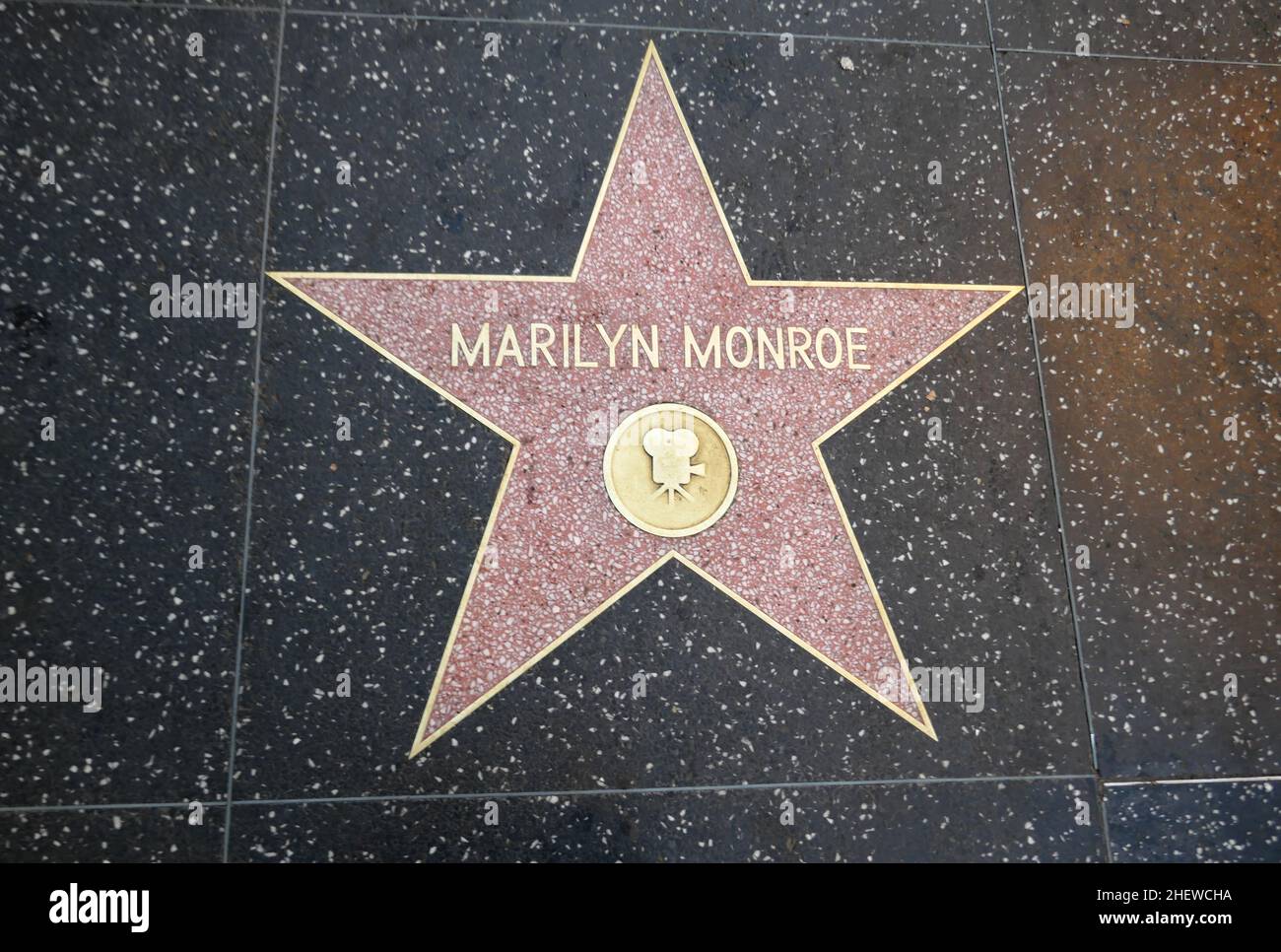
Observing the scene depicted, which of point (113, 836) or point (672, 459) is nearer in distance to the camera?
point (113, 836)

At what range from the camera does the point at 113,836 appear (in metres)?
1.48

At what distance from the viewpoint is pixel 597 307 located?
5.49ft

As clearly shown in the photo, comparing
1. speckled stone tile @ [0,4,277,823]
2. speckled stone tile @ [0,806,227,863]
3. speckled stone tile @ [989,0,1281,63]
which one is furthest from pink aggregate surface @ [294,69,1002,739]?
speckled stone tile @ [989,0,1281,63]

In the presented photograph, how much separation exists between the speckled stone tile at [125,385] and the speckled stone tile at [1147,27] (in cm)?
166

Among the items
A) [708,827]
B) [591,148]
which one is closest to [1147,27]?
[591,148]

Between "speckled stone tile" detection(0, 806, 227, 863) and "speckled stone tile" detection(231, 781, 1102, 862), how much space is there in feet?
0.19

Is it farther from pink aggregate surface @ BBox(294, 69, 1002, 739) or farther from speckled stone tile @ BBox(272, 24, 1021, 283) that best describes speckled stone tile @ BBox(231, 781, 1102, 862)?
speckled stone tile @ BBox(272, 24, 1021, 283)

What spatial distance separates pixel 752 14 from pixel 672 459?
1.01 meters

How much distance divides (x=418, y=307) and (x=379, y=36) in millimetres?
598

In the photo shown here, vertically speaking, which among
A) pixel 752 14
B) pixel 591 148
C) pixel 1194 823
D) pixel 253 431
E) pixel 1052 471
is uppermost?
pixel 752 14

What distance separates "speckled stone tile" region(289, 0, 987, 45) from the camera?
1.72 meters

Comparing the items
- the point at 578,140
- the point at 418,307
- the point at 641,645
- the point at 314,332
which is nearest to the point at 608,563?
the point at 641,645

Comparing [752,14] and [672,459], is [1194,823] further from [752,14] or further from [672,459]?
[752,14]
